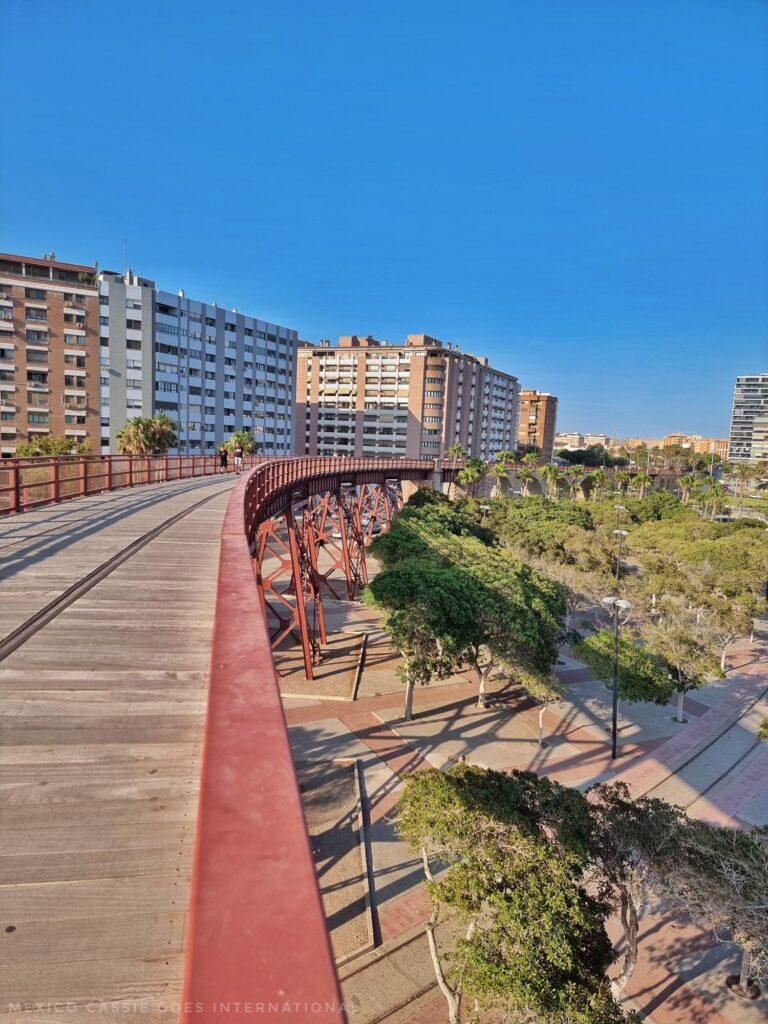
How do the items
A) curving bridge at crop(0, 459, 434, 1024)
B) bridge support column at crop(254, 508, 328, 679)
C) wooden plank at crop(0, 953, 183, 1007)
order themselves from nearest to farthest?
curving bridge at crop(0, 459, 434, 1024) < wooden plank at crop(0, 953, 183, 1007) < bridge support column at crop(254, 508, 328, 679)

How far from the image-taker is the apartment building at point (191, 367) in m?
60.6

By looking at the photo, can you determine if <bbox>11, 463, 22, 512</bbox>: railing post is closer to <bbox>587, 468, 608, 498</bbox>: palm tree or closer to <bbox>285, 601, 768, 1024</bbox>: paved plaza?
<bbox>285, 601, 768, 1024</bbox>: paved plaza

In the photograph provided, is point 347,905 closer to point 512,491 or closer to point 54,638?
point 54,638

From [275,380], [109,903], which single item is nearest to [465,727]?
[109,903]

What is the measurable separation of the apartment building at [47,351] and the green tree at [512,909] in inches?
2282

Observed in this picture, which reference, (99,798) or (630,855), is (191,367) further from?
(99,798)

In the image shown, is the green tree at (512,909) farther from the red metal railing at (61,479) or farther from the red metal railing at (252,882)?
the red metal railing at (61,479)

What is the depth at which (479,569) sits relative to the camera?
777 inches

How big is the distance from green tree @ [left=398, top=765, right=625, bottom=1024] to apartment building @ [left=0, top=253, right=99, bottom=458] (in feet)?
190

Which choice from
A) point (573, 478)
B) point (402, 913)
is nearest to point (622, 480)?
point (573, 478)

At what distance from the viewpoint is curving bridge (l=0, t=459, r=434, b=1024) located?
116 centimetres

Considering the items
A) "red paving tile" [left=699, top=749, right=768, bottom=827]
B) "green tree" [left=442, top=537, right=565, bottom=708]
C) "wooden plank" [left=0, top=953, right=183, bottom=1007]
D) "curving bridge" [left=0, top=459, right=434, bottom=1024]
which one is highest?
"curving bridge" [left=0, top=459, right=434, bottom=1024]

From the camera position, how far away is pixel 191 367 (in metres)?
66.8

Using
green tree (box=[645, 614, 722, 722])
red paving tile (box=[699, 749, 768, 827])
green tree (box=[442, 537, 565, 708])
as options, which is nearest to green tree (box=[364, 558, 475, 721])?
green tree (box=[442, 537, 565, 708])
